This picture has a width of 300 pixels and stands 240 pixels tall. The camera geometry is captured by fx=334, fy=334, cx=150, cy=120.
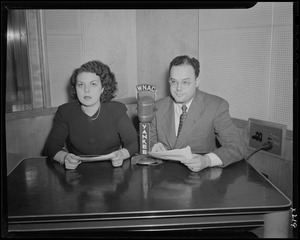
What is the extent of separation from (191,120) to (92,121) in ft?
1.33

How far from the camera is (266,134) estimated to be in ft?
4.83

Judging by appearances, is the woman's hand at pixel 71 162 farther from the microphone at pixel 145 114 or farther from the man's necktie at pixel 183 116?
the man's necktie at pixel 183 116

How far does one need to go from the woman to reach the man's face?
0.24 m

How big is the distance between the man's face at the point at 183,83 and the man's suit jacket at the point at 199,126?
0.14 ft

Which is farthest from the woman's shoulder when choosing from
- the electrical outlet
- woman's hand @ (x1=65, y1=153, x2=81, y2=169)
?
the electrical outlet

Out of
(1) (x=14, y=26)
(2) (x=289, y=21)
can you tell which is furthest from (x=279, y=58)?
(1) (x=14, y=26)

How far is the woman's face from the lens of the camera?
1260 millimetres

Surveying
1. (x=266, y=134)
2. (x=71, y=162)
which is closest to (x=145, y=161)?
(x=71, y=162)

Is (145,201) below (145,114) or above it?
below

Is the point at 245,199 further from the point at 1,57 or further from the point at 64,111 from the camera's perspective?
the point at 64,111

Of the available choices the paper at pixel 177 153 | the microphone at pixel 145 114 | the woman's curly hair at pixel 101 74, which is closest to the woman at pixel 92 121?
the woman's curly hair at pixel 101 74

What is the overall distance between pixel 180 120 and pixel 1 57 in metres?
0.76

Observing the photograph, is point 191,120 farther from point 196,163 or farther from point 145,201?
point 145,201
